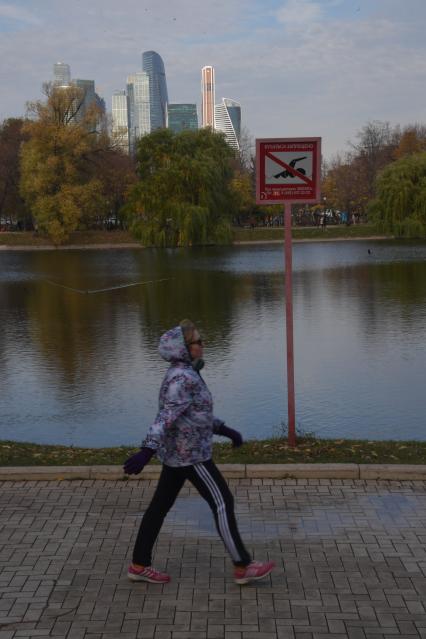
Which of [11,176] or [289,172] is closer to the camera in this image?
[289,172]

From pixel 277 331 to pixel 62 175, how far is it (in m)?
49.2

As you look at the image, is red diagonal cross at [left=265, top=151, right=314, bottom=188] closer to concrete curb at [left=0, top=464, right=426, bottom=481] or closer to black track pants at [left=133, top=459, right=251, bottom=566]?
concrete curb at [left=0, top=464, right=426, bottom=481]

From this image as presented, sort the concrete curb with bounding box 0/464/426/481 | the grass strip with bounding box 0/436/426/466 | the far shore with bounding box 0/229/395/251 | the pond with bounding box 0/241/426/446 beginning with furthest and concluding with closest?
the far shore with bounding box 0/229/395/251 < the pond with bounding box 0/241/426/446 < the grass strip with bounding box 0/436/426/466 < the concrete curb with bounding box 0/464/426/481

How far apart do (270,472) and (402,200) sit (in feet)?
183

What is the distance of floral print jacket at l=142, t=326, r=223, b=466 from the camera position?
4957 millimetres

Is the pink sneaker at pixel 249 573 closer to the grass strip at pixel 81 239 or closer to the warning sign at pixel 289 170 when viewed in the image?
the warning sign at pixel 289 170

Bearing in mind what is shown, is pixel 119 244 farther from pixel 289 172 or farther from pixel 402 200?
pixel 289 172

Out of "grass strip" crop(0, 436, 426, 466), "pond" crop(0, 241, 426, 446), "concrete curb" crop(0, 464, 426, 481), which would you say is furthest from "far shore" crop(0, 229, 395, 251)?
"concrete curb" crop(0, 464, 426, 481)

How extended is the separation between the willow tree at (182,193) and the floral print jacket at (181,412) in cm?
5186

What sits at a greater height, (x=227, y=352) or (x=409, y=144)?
(x=409, y=144)

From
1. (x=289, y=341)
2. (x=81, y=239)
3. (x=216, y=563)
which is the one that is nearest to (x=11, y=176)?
(x=81, y=239)

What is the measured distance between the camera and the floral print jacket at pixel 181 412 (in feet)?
16.3

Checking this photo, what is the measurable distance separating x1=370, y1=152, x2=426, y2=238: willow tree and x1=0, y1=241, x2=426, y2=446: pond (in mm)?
26774

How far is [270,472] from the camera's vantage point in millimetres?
7168
